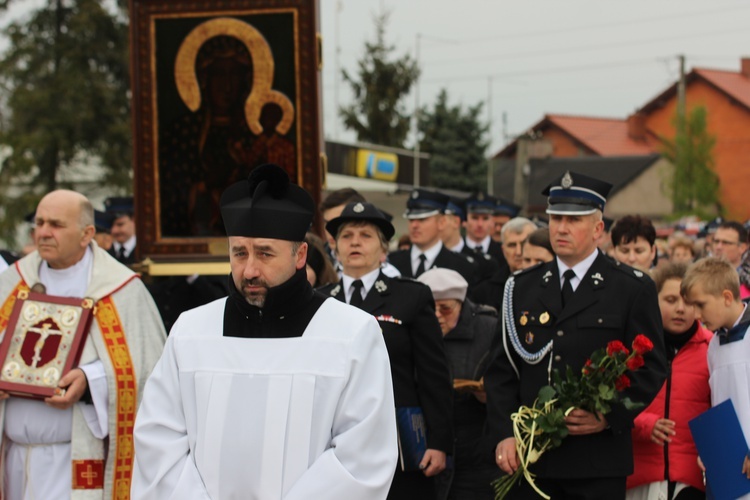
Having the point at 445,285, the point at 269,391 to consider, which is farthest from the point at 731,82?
the point at 269,391

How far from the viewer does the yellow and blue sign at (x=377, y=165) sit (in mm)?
32750

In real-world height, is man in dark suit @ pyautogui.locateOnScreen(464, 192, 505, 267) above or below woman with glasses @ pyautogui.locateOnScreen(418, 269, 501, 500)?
above

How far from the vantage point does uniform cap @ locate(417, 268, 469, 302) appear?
266 inches

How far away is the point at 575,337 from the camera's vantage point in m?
5.52

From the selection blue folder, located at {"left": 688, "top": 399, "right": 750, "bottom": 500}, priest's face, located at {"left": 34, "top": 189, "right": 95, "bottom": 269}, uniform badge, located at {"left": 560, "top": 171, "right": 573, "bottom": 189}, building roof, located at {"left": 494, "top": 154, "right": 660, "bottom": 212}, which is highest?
building roof, located at {"left": 494, "top": 154, "right": 660, "bottom": 212}

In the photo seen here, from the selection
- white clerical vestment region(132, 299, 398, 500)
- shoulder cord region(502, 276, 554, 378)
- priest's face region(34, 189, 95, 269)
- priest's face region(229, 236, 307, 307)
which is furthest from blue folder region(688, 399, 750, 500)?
priest's face region(34, 189, 95, 269)

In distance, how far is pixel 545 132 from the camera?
72.3m

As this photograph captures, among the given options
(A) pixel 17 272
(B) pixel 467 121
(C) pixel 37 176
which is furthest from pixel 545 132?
(A) pixel 17 272

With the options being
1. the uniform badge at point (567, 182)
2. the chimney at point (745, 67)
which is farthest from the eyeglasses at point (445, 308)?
the chimney at point (745, 67)

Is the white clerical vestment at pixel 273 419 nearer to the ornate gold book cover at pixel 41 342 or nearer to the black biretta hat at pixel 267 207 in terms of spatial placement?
the black biretta hat at pixel 267 207

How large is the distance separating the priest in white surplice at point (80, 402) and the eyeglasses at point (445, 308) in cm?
173

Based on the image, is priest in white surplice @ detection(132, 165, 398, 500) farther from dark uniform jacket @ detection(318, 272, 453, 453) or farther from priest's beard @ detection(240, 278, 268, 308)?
dark uniform jacket @ detection(318, 272, 453, 453)

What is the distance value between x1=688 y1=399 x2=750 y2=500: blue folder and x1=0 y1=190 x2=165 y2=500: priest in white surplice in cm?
310

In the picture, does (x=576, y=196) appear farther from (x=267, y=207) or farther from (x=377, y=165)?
(x=377, y=165)
